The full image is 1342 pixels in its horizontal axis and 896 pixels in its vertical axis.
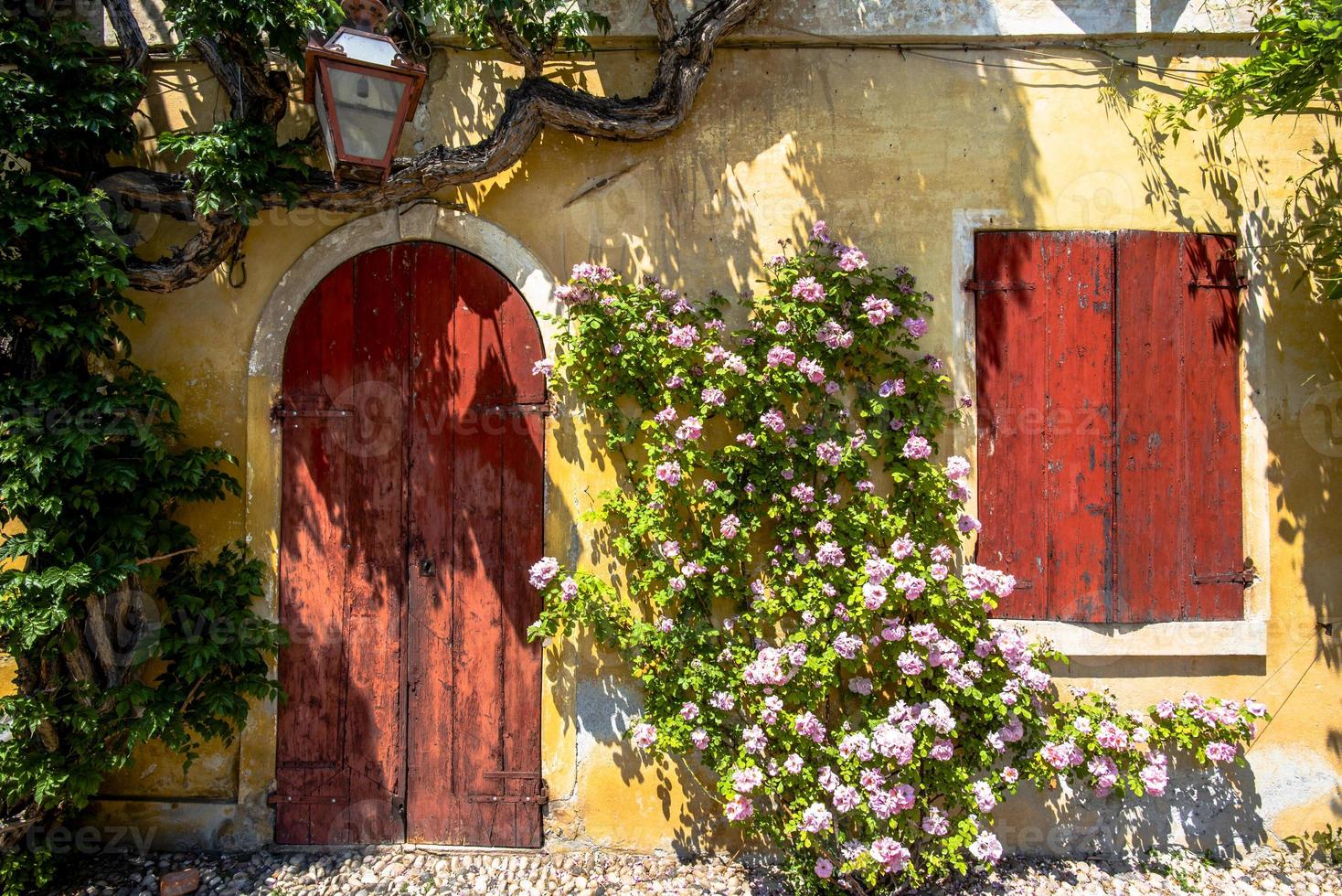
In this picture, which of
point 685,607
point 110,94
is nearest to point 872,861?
point 685,607

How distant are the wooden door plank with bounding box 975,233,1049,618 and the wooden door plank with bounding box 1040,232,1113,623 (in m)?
0.05

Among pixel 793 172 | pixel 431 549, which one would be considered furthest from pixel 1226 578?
pixel 431 549

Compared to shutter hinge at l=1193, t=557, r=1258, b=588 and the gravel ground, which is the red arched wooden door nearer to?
the gravel ground

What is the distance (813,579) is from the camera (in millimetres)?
3596

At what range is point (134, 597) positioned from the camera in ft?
12.2

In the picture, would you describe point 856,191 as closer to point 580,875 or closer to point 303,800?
point 580,875

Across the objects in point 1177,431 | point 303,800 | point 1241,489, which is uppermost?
point 1177,431

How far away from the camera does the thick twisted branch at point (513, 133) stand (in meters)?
3.68

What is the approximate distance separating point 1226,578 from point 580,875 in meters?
3.27

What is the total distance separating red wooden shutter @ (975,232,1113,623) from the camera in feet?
12.5

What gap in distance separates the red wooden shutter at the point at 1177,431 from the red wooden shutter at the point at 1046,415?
0.35 ft

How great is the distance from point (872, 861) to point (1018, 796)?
99cm

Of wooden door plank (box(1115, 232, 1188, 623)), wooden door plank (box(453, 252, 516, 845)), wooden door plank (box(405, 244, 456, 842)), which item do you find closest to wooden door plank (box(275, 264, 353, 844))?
wooden door plank (box(405, 244, 456, 842))

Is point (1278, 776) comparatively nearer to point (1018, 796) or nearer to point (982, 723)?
point (1018, 796)
